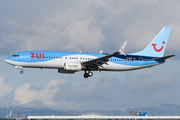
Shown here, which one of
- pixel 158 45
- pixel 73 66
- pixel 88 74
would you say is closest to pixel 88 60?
pixel 73 66

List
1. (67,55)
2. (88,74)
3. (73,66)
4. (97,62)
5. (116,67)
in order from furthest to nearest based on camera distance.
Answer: (88,74) < (116,67) < (97,62) < (67,55) < (73,66)

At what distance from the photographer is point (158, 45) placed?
235ft

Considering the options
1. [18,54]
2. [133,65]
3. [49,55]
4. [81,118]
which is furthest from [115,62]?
[81,118]

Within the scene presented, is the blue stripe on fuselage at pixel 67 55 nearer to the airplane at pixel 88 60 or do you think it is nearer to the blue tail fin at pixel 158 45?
the airplane at pixel 88 60

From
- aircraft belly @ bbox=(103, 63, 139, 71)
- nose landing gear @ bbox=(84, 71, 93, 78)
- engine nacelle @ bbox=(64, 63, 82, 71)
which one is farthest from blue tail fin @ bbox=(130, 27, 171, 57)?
engine nacelle @ bbox=(64, 63, 82, 71)

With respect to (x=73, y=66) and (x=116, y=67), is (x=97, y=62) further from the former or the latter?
(x=116, y=67)

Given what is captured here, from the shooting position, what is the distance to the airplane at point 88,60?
5905 cm

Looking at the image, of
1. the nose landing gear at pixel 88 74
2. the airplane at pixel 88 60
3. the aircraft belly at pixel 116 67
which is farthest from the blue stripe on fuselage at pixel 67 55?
the nose landing gear at pixel 88 74

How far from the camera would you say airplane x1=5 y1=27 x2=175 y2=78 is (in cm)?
5905

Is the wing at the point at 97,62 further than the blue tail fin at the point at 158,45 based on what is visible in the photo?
No

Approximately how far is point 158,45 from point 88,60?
19.6m

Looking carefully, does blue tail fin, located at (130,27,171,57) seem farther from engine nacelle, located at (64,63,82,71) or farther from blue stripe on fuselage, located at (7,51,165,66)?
engine nacelle, located at (64,63,82,71)

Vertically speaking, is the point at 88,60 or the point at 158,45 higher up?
the point at 158,45

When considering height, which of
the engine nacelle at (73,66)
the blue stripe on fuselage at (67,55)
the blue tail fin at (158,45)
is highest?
the blue tail fin at (158,45)
